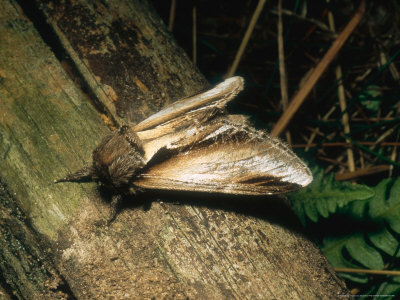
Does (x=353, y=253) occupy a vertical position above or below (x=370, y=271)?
above

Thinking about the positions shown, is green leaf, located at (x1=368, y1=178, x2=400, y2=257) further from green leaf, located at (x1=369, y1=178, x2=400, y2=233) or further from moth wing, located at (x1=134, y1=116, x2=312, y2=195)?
moth wing, located at (x1=134, y1=116, x2=312, y2=195)

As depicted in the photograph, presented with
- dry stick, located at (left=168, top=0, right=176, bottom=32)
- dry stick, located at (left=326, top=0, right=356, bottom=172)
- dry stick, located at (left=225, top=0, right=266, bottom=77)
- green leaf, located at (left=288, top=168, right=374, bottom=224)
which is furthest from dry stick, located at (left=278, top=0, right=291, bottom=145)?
dry stick, located at (left=168, top=0, right=176, bottom=32)

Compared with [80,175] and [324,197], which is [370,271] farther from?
[80,175]

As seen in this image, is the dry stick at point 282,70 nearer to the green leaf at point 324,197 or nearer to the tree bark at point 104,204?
the green leaf at point 324,197

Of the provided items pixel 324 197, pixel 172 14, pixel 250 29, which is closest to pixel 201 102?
pixel 324 197

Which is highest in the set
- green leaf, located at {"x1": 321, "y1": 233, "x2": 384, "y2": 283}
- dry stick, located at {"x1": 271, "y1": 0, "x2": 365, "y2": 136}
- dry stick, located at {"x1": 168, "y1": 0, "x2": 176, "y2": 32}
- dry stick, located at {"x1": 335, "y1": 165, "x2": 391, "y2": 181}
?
dry stick, located at {"x1": 168, "y1": 0, "x2": 176, "y2": 32}

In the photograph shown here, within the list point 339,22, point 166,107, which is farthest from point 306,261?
point 339,22
